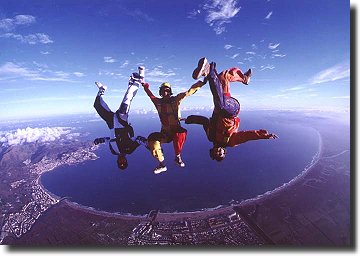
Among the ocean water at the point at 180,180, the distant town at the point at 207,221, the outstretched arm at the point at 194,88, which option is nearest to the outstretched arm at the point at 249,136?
the outstretched arm at the point at 194,88

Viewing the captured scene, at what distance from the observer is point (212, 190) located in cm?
3550

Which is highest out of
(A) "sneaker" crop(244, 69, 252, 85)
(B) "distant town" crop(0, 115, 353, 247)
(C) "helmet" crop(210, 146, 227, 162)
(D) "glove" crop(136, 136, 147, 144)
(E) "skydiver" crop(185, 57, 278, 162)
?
(A) "sneaker" crop(244, 69, 252, 85)

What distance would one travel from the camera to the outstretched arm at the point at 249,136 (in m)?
3.18

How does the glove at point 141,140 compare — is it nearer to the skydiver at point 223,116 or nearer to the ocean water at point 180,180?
the skydiver at point 223,116

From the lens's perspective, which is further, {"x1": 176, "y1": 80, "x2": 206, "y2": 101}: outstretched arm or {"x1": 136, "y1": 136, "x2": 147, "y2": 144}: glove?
{"x1": 136, "y1": 136, "x2": 147, "y2": 144}: glove

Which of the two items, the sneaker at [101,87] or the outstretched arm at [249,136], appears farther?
the sneaker at [101,87]

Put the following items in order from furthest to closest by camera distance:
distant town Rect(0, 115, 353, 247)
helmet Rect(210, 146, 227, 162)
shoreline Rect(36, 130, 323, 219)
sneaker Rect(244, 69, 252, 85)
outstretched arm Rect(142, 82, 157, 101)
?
1. shoreline Rect(36, 130, 323, 219)
2. distant town Rect(0, 115, 353, 247)
3. outstretched arm Rect(142, 82, 157, 101)
4. helmet Rect(210, 146, 227, 162)
5. sneaker Rect(244, 69, 252, 85)

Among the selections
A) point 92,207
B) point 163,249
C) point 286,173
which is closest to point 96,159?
point 92,207

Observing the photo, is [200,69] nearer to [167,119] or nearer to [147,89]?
[167,119]

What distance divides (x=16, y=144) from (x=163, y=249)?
9021 cm

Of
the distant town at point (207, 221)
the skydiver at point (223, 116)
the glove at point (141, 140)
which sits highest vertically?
the skydiver at point (223, 116)

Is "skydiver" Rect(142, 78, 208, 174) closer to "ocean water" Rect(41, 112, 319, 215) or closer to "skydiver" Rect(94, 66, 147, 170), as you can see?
"skydiver" Rect(94, 66, 147, 170)

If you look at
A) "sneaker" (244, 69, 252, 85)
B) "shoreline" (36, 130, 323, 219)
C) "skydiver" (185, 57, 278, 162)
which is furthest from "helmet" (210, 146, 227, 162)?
"shoreline" (36, 130, 323, 219)

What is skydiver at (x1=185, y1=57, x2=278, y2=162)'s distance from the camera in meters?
3.18
